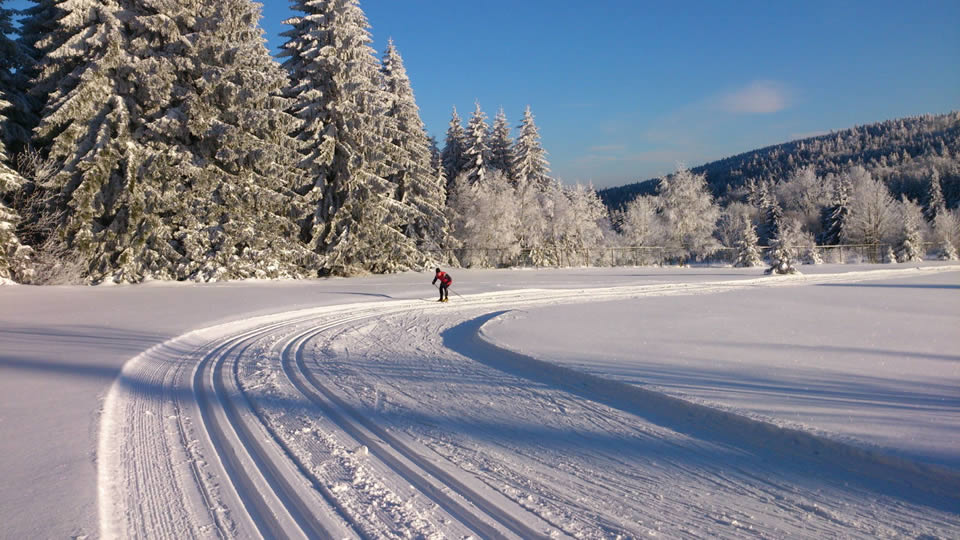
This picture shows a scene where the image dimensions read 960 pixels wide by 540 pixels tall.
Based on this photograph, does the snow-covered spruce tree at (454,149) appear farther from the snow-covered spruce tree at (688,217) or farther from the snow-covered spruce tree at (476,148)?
the snow-covered spruce tree at (688,217)

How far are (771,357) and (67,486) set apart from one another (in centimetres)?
833

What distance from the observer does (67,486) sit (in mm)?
3549

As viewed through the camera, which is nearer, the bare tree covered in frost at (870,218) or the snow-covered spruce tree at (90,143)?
the snow-covered spruce tree at (90,143)

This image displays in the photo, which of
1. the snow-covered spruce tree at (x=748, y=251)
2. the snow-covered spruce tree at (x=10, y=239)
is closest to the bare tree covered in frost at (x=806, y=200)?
the snow-covered spruce tree at (x=748, y=251)

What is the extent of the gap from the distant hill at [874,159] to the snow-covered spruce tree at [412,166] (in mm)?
73071

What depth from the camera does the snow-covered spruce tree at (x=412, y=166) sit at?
34.0 m

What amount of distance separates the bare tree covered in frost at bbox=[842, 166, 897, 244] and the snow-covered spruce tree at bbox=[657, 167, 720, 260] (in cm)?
2189

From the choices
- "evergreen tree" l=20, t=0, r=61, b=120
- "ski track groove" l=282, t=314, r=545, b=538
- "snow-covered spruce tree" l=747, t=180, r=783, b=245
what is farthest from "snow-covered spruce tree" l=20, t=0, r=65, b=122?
"snow-covered spruce tree" l=747, t=180, r=783, b=245

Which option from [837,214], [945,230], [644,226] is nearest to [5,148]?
[644,226]

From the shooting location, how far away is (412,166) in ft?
110

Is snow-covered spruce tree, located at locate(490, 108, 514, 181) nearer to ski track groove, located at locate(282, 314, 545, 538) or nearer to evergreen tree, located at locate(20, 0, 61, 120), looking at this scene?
evergreen tree, located at locate(20, 0, 61, 120)

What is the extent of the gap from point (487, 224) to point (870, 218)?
4896 centimetres

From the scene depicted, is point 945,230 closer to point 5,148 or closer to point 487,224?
point 487,224

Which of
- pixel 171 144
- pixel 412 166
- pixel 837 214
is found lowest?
pixel 837 214
